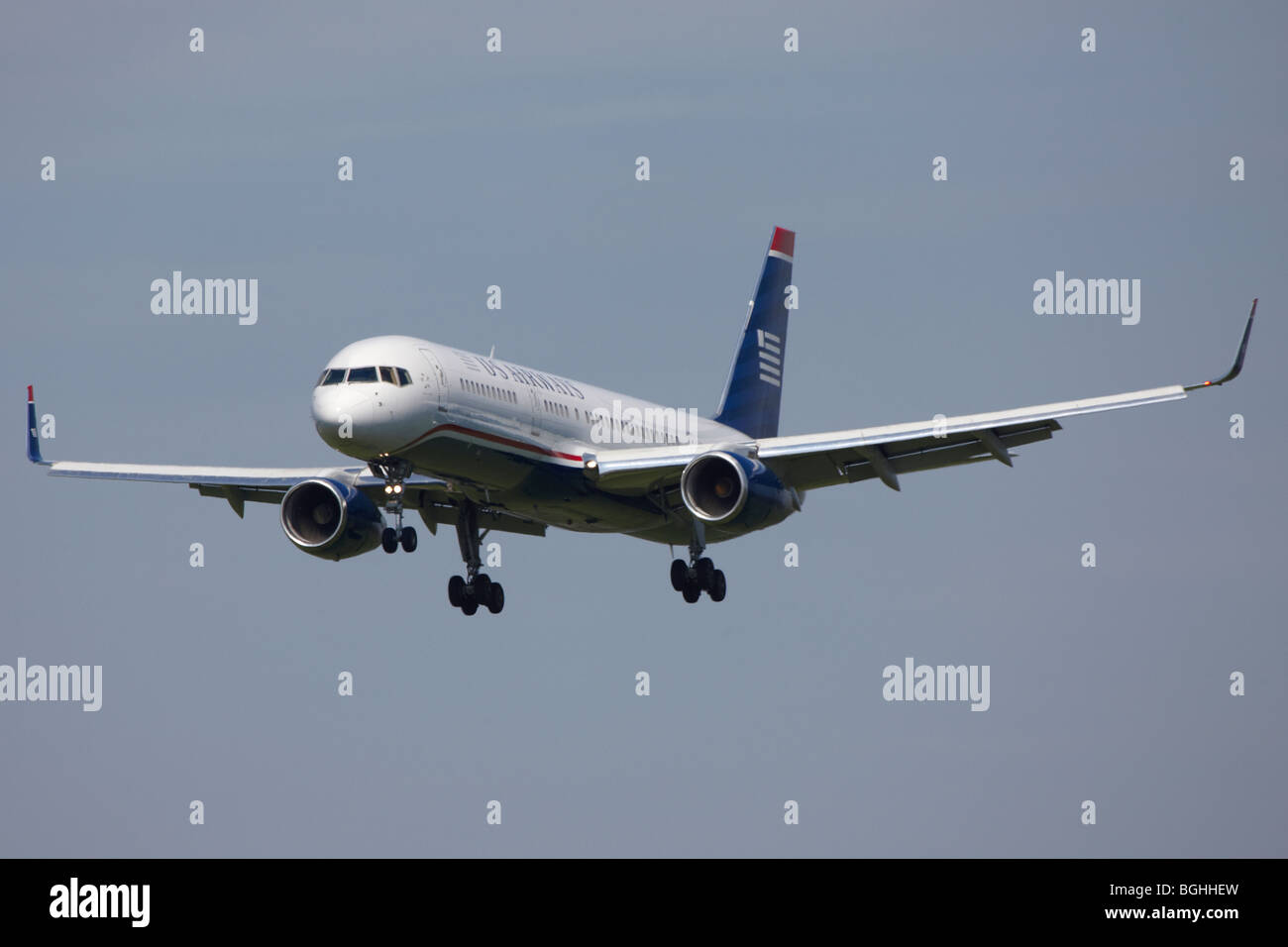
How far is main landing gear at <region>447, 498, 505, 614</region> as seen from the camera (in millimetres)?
54562

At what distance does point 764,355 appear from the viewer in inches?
2483

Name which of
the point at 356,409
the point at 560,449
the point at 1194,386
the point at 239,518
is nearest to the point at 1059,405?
the point at 1194,386

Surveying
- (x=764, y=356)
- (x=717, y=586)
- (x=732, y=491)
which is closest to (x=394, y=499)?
(x=732, y=491)

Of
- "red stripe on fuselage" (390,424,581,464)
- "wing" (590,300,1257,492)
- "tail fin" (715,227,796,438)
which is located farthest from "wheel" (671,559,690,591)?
"tail fin" (715,227,796,438)

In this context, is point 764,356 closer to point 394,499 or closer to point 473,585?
point 473,585

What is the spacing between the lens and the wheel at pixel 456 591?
179 ft

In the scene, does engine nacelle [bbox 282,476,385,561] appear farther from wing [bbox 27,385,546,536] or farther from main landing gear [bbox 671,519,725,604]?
main landing gear [bbox 671,519,725,604]

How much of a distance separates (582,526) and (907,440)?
366 inches

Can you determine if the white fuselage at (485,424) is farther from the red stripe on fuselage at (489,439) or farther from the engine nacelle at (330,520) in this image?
the engine nacelle at (330,520)

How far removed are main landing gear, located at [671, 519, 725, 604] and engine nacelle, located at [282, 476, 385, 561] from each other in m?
7.97

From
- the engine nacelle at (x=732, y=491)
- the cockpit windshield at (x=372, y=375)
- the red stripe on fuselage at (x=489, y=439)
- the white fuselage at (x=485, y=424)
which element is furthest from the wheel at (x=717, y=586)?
the cockpit windshield at (x=372, y=375)

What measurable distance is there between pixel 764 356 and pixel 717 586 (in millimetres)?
11369

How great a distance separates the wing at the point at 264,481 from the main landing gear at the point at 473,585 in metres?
0.45

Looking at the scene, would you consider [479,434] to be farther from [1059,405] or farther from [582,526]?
[1059,405]
